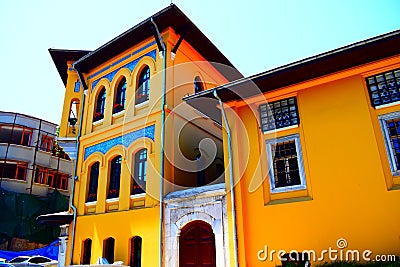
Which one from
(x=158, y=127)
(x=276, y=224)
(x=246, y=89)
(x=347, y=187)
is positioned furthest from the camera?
(x=158, y=127)

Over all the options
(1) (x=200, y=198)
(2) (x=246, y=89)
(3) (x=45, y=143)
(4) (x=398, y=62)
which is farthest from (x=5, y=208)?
(4) (x=398, y=62)

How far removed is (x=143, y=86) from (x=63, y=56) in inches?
229

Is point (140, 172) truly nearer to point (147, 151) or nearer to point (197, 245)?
point (147, 151)

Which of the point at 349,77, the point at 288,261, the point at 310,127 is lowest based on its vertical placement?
the point at 288,261

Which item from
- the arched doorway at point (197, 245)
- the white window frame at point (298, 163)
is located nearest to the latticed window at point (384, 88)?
the white window frame at point (298, 163)

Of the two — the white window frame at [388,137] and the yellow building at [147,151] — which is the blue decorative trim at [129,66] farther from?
the white window frame at [388,137]

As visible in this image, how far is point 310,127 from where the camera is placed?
7.87 metres

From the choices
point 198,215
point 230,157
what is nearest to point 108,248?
point 198,215

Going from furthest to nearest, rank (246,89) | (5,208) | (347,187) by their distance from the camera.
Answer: (5,208) < (246,89) < (347,187)

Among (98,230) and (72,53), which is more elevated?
(72,53)

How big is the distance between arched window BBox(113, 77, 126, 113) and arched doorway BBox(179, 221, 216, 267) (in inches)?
230

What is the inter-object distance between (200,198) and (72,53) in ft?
33.8

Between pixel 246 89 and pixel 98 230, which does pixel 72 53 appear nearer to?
pixel 98 230

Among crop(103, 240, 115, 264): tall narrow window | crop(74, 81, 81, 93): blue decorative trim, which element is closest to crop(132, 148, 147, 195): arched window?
crop(103, 240, 115, 264): tall narrow window
